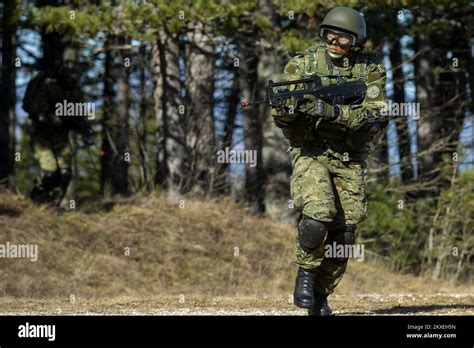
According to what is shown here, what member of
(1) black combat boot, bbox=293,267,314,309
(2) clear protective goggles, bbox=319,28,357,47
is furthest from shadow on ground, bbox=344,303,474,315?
(2) clear protective goggles, bbox=319,28,357,47

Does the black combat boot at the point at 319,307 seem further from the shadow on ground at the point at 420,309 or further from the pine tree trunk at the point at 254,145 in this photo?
the pine tree trunk at the point at 254,145

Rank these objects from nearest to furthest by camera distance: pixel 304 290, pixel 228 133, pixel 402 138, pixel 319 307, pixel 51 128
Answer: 1. pixel 304 290
2. pixel 319 307
3. pixel 51 128
4. pixel 402 138
5. pixel 228 133

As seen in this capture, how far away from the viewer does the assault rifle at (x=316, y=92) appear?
868 cm

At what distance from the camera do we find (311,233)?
8.71 m

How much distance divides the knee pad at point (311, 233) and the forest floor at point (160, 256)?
5986mm

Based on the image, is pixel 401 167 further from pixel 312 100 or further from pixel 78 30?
pixel 312 100

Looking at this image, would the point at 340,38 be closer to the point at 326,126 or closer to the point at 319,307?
the point at 326,126

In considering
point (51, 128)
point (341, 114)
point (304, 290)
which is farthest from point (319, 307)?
point (51, 128)

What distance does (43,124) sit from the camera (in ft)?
60.4

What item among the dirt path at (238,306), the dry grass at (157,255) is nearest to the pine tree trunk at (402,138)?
the dry grass at (157,255)

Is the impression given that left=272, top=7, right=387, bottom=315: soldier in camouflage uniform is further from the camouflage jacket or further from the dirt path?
the dirt path

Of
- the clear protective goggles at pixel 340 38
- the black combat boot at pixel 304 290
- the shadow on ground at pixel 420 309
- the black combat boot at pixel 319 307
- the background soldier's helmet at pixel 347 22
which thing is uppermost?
the background soldier's helmet at pixel 347 22

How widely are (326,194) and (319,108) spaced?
0.71m
